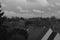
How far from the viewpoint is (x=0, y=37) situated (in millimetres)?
31516

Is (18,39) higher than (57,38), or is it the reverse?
(57,38)

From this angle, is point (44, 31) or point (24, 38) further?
point (24, 38)

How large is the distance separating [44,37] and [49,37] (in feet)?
2.28

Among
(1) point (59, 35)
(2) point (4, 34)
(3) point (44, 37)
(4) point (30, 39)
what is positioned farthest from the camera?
(2) point (4, 34)

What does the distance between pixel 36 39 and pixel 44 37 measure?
2137 mm

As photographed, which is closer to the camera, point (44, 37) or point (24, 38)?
point (44, 37)

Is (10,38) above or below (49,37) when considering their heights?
below

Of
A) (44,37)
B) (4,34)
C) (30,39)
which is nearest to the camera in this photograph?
(44,37)

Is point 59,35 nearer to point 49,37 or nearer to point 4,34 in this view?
point 49,37

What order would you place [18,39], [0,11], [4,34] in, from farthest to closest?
[0,11]
[4,34]
[18,39]

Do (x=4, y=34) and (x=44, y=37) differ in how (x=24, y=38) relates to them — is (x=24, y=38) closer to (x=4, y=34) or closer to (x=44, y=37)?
(x=4, y=34)

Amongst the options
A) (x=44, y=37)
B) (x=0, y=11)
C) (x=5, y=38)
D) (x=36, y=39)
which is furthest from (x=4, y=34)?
(x=44, y=37)

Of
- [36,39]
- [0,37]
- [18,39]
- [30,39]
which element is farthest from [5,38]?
[36,39]

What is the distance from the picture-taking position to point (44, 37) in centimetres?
2139
